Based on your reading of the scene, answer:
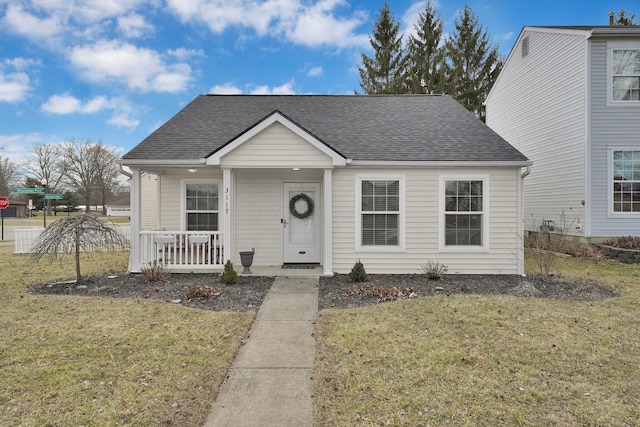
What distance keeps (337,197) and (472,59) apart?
72.7 ft

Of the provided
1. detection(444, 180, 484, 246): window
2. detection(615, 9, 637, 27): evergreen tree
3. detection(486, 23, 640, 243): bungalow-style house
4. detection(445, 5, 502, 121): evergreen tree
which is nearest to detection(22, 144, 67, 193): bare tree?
detection(445, 5, 502, 121): evergreen tree

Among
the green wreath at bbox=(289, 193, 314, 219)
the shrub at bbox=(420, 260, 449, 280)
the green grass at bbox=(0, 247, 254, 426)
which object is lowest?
the green grass at bbox=(0, 247, 254, 426)

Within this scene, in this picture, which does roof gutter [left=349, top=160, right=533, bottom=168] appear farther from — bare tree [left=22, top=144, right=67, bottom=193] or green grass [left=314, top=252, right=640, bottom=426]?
bare tree [left=22, top=144, right=67, bottom=193]

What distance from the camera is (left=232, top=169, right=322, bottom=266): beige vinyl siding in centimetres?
920

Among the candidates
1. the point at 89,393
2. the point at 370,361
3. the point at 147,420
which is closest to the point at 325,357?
the point at 370,361

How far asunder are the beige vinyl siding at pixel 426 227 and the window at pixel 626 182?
17.6ft

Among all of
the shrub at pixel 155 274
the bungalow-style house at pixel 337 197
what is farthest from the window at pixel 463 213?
the shrub at pixel 155 274

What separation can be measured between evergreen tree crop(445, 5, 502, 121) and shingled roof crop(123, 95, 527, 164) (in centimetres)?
1531

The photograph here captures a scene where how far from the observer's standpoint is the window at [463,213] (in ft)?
27.5

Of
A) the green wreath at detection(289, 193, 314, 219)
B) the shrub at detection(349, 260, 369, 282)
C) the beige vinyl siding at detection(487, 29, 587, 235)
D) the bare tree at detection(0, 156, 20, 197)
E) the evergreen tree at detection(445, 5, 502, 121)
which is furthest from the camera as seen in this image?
the bare tree at detection(0, 156, 20, 197)

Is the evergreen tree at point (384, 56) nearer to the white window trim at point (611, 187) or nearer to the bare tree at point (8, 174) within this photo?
the white window trim at point (611, 187)

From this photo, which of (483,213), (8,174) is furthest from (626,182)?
(8,174)

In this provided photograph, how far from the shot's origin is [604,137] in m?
10.9

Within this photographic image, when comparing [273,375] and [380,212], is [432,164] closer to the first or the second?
[380,212]
